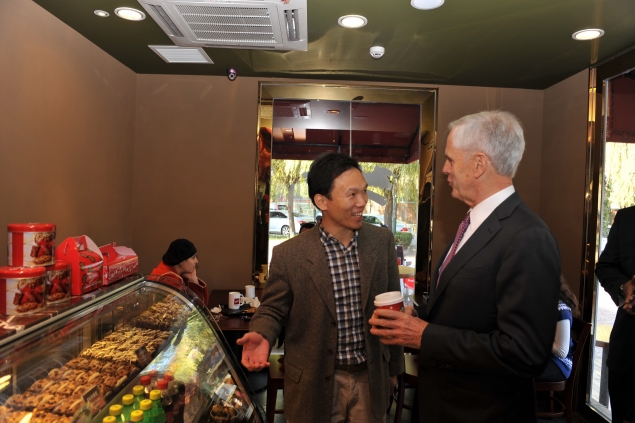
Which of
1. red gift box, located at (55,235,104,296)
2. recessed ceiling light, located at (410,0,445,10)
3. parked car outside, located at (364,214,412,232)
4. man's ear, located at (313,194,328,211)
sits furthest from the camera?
parked car outside, located at (364,214,412,232)

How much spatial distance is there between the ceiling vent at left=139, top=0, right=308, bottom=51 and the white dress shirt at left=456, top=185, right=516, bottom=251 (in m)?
1.54

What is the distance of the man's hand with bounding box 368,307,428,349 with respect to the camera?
1431 mm

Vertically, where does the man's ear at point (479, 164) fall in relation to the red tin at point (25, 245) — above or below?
above

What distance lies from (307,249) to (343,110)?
293 centimetres

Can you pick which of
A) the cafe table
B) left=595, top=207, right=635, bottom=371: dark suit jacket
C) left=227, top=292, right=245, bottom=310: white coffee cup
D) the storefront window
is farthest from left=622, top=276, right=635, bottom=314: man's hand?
left=227, top=292, right=245, bottom=310: white coffee cup

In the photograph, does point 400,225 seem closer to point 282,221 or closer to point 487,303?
point 282,221

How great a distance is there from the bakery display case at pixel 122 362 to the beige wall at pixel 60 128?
1.24 metres

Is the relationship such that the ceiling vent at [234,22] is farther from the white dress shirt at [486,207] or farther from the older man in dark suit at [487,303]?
the white dress shirt at [486,207]

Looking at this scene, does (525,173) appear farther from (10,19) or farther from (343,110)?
(10,19)

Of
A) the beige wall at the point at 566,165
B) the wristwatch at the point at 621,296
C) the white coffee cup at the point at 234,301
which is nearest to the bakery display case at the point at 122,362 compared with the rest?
the white coffee cup at the point at 234,301

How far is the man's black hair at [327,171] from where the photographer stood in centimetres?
198

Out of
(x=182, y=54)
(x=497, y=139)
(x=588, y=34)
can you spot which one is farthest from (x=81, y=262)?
(x=588, y=34)

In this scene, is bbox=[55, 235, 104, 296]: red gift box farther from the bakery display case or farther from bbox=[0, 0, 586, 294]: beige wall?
bbox=[0, 0, 586, 294]: beige wall

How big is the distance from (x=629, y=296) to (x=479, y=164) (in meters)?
1.45
